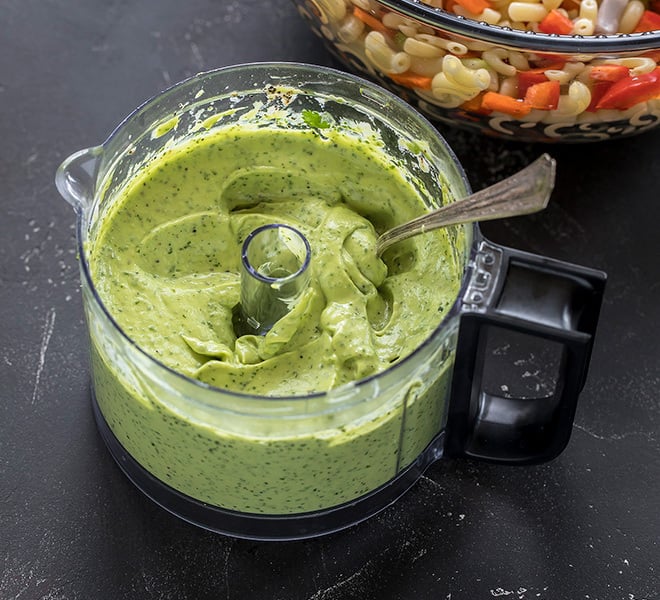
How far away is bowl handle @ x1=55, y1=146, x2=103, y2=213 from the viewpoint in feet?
4.05

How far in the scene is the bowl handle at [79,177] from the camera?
123 cm

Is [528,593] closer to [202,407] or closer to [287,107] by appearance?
[202,407]

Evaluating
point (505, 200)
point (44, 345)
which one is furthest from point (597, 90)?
point (44, 345)

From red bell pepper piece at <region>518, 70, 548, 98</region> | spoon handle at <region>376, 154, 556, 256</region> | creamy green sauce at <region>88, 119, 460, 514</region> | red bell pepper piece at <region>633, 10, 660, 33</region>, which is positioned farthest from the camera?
red bell pepper piece at <region>633, 10, 660, 33</region>

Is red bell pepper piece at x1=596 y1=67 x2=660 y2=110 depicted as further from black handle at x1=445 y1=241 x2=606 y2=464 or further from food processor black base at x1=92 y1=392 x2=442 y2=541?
food processor black base at x1=92 y1=392 x2=442 y2=541

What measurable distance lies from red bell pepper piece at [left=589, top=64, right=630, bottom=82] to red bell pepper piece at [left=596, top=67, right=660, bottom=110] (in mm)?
13

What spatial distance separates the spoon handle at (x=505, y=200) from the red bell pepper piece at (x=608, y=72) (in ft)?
1.07

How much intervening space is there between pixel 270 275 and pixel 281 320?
0.11 m

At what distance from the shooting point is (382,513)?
4.48 feet

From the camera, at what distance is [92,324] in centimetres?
124

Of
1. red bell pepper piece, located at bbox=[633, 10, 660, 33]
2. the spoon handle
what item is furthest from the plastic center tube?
red bell pepper piece, located at bbox=[633, 10, 660, 33]

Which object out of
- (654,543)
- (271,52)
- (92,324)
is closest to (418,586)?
(654,543)

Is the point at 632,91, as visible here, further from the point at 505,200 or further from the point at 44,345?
the point at 44,345

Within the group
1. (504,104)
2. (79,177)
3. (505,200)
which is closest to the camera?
(505,200)
